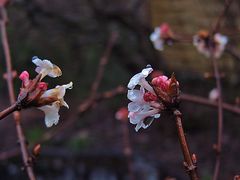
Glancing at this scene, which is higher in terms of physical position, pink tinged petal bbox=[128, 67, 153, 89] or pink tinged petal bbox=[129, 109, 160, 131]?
pink tinged petal bbox=[128, 67, 153, 89]

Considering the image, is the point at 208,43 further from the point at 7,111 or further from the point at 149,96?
the point at 7,111

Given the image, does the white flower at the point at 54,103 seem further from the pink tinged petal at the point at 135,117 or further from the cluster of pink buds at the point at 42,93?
the pink tinged petal at the point at 135,117

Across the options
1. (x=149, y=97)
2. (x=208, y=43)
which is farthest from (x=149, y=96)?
(x=208, y=43)

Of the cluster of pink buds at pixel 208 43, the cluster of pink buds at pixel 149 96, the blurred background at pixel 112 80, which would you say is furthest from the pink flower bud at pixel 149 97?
the blurred background at pixel 112 80

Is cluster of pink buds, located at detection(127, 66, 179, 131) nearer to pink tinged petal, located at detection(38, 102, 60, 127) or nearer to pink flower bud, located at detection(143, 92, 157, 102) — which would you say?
pink flower bud, located at detection(143, 92, 157, 102)

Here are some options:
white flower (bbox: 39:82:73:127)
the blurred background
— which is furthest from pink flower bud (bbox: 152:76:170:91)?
the blurred background
